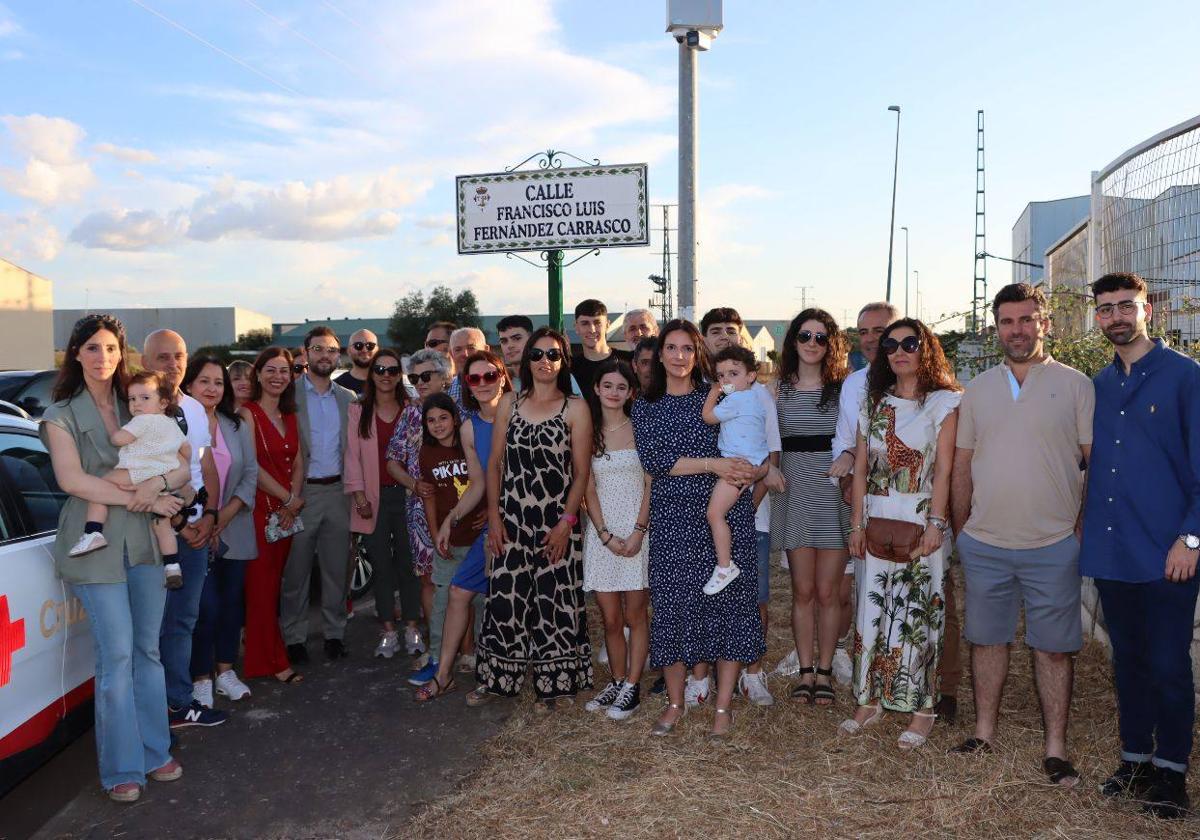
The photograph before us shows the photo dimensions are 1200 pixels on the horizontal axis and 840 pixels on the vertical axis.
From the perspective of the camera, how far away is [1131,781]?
3.61 meters

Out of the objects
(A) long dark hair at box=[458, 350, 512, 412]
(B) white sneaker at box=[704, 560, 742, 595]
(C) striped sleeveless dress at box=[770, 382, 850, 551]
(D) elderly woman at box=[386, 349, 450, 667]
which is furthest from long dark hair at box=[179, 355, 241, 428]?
(C) striped sleeveless dress at box=[770, 382, 850, 551]

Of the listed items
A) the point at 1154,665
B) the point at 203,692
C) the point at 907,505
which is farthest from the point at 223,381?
the point at 1154,665

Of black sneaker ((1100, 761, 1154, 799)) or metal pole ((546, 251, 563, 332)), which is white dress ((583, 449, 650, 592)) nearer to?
black sneaker ((1100, 761, 1154, 799))

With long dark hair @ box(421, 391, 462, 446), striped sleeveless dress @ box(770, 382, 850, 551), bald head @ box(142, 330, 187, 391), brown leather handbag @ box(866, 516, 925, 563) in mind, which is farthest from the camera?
long dark hair @ box(421, 391, 462, 446)

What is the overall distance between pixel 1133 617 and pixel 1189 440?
2.37ft

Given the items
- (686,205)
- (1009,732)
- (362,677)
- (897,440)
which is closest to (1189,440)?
(897,440)

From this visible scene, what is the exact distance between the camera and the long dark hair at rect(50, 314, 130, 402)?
3.62 meters

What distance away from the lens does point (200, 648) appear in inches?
185

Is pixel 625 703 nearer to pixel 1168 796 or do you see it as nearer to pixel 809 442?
pixel 809 442

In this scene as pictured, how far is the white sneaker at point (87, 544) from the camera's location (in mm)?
3475

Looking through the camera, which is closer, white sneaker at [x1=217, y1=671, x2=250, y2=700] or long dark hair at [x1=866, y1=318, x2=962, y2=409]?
long dark hair at [x1=866, y1=318, x2=962, y2=409]

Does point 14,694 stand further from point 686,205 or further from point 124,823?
point 686,205

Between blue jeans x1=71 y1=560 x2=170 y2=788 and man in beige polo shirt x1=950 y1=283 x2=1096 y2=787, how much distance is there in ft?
11.2

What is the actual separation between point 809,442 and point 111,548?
317 cm
